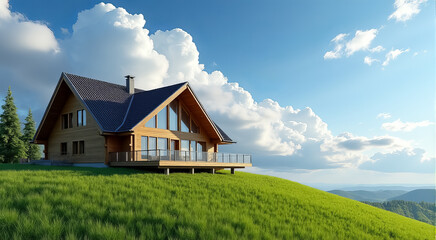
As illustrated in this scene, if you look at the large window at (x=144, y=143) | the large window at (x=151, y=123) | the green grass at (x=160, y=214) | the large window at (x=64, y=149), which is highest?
the large window at (x=151, y=123)

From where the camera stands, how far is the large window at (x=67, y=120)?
27.2 metres

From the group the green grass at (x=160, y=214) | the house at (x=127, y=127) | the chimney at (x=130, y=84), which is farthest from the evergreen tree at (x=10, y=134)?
the green grass at (x=160, y=214)

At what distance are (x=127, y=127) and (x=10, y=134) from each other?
966 inches

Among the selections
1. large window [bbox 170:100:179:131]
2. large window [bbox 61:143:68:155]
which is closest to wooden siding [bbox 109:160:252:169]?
large window [bbox 170:100:179:131]

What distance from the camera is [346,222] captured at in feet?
45.0

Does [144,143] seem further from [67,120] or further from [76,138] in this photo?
[67,120]

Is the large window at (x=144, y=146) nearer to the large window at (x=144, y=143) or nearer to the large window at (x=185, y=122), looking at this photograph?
the large window at (x=144, y=143)

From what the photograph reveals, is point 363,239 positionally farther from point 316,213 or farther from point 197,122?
point 197,122

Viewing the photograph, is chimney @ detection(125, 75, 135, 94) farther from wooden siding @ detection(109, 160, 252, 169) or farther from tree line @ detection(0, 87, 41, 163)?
tree line @ detection(0, 87, 41, 163)

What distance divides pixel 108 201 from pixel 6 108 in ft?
121

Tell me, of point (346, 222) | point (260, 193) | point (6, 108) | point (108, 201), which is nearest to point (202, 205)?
point (108, 201)

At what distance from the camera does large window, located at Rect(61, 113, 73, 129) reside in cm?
2725

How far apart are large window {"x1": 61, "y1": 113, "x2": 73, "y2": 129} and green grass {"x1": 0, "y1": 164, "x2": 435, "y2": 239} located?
531 inches

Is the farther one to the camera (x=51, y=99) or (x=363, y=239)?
(x=51, y=99)
